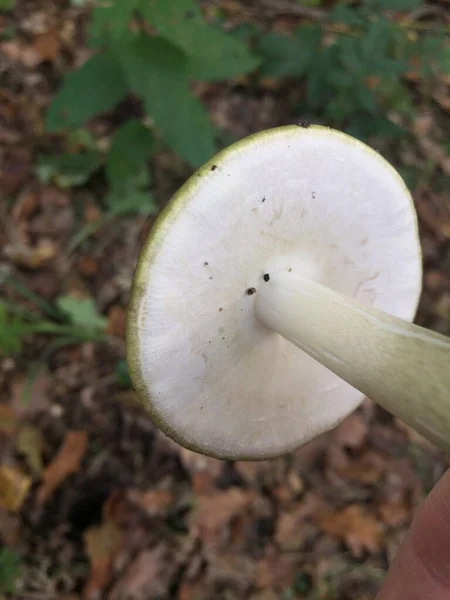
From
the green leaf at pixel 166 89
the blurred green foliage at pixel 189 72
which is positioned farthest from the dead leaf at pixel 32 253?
the green leaf at pixel 166 89

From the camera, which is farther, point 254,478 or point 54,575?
point 254,478

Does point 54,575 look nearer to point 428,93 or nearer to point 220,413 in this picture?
point 220,413

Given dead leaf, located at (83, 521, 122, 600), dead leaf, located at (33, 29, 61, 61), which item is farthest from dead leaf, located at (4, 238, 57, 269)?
dead leaf, located at (83, 521, 122, 600)

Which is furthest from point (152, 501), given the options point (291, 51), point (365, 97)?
point (291, 51)

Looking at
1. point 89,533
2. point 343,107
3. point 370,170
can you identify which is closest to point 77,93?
point 343,107

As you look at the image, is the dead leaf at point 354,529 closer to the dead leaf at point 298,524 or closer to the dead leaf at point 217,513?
the dead leaf at point 298,524

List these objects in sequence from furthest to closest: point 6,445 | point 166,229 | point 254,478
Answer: point 254,478, point 6,445, point 166,229

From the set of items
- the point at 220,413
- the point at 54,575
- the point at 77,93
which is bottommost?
the point at 54,575

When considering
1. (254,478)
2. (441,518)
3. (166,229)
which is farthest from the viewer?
(254,478)
